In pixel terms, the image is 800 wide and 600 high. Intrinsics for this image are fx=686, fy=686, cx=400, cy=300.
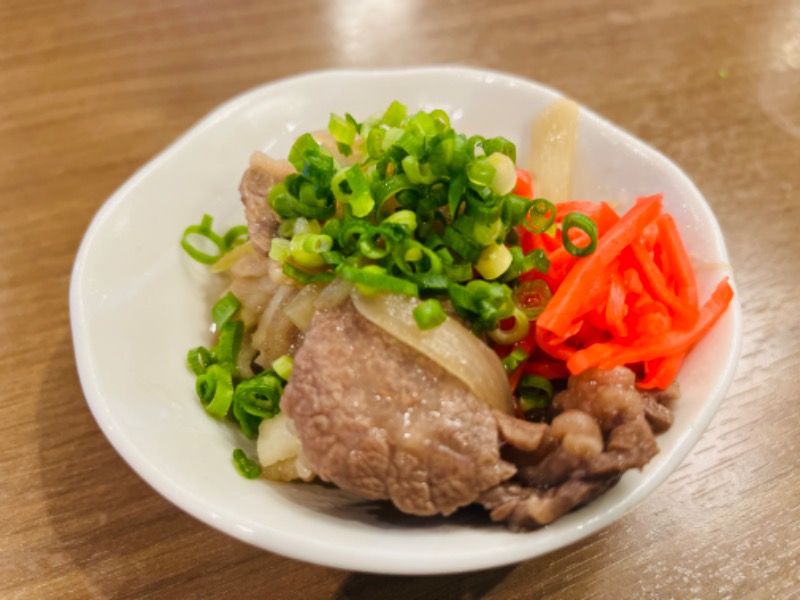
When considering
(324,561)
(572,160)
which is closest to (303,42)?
(572,160)

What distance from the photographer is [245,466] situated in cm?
172

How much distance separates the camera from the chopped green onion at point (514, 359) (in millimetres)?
1744

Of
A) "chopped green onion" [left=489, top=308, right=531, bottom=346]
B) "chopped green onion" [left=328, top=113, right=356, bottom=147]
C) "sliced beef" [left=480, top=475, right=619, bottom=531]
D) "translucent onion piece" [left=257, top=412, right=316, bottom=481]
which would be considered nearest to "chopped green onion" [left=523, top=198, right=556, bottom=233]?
"chopped green onion" [left=489, top=308, right=531, bottom=346]

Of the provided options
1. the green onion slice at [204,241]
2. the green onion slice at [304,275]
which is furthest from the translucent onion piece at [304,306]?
the green onion slice at [204,241]

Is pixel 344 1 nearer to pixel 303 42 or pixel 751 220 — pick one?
pixel 303 42

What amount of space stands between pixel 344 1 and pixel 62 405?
2.73 meters

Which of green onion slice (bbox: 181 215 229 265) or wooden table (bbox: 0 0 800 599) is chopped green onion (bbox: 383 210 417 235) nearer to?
green onion slice (bbox: 181 215 229 265)

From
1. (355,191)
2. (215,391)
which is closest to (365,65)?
(355,191)

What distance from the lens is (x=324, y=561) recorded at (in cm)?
141

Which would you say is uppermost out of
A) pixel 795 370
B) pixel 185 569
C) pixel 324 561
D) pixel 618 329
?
pixel 618 329

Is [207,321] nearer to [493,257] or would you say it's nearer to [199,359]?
[199,359]

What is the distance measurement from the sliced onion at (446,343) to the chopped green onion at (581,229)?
0.36m

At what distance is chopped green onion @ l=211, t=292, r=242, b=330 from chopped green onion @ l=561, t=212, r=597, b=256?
98 cm

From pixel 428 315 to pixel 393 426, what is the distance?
0.84ft
